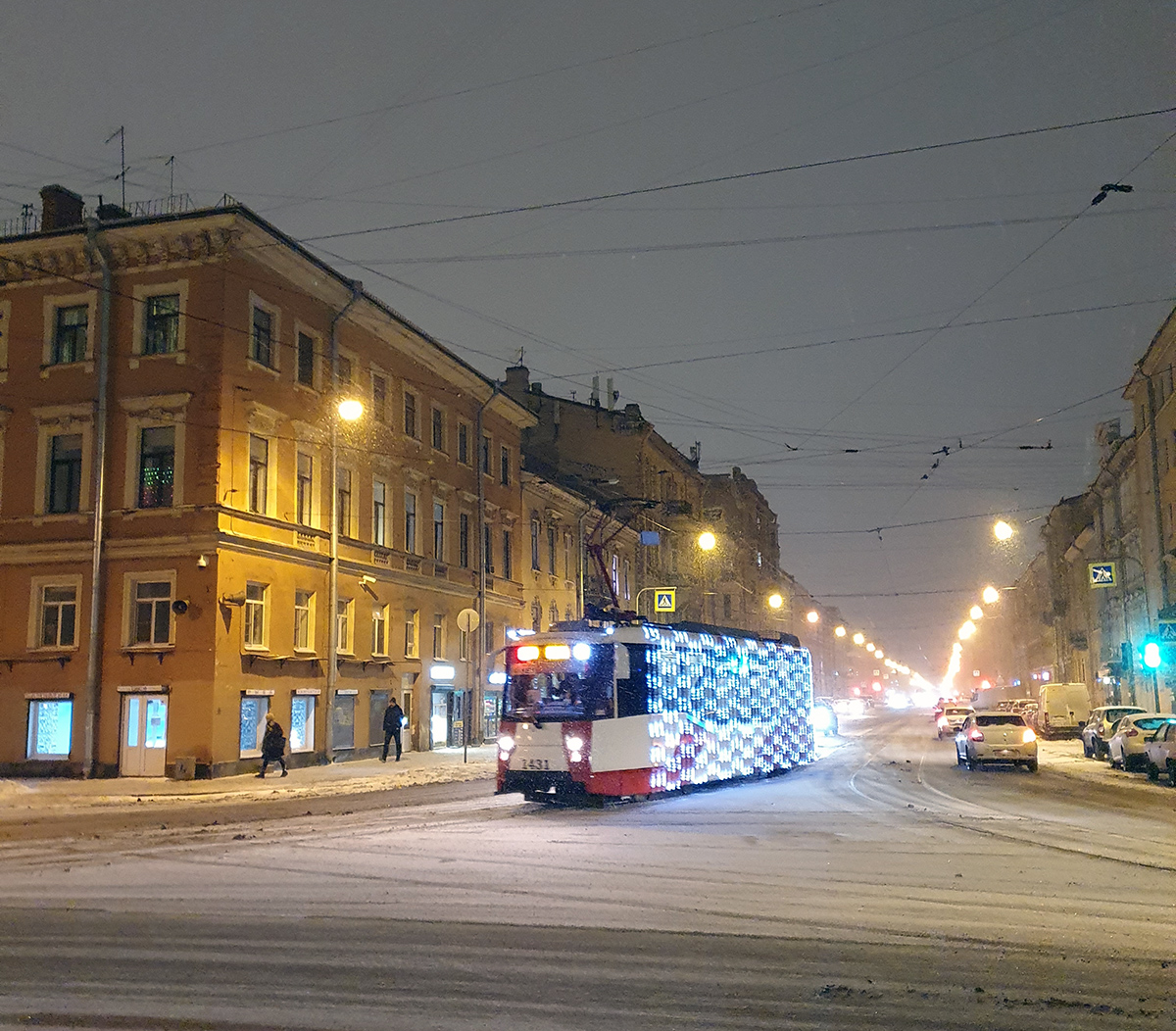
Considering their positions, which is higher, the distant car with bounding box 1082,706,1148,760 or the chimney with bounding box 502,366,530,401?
the chimney with bounding box 502,366,530,401

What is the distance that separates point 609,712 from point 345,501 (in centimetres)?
1685

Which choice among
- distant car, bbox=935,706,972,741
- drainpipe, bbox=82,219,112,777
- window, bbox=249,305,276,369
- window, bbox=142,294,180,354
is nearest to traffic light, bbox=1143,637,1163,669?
distant car, bbox=935,706,972,741

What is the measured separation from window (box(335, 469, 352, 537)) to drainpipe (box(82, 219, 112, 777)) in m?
6.76

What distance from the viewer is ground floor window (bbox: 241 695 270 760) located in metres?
28.9

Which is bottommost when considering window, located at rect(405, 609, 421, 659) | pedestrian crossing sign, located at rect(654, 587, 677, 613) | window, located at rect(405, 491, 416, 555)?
window, located at rect(405, 609, 421, 659)

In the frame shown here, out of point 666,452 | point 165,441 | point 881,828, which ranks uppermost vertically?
point 666,452

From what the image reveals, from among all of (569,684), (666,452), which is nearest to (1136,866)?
(569,684)

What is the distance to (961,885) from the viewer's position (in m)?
10.8

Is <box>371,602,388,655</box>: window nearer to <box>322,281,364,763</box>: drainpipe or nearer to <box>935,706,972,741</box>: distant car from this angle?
<box>322,281,364,763</box>: drainpipe

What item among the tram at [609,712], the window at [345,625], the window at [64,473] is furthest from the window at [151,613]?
the tram at [609,712]

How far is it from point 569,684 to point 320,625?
47.4 ft

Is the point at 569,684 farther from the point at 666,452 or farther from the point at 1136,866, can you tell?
the point at 666,452

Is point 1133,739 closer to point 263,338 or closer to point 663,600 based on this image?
point 663,600

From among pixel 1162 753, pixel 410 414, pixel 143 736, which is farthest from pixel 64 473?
pixel 1162 753
